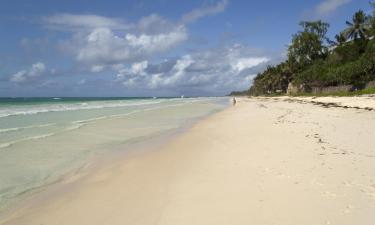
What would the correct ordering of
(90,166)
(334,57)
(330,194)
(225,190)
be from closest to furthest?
(330,194)
(225,190)
(90,166)
(334,57)

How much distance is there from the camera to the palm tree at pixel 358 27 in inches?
2936

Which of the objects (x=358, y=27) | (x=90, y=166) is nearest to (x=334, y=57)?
(x=358, y=27)

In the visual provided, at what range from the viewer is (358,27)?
75.9 metres

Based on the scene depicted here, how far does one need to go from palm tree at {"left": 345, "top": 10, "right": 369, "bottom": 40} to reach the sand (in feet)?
239

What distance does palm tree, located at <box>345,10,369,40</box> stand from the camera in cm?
7456

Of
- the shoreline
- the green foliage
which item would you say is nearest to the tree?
the green foliage

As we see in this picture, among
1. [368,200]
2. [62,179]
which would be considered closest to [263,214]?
[368,200]

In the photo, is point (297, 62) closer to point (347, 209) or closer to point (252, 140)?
point (252, 140)

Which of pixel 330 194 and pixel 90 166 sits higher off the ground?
pixel 330 194

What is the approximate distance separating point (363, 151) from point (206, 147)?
5.19 meters

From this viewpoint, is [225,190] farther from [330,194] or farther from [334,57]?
[334,57]

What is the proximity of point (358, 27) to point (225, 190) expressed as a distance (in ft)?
262

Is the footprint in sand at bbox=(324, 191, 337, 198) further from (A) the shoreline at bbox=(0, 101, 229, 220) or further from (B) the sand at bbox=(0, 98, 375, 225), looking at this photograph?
(A) the shoreline at bbox=(0, 101, 229, 220)

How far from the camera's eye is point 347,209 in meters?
5.57
